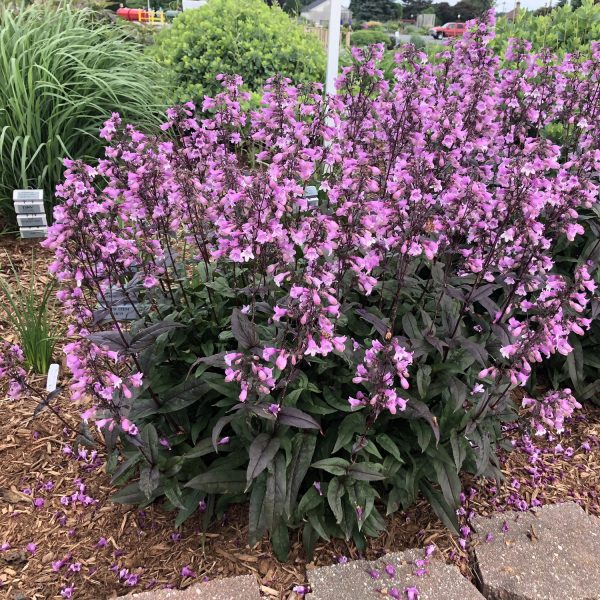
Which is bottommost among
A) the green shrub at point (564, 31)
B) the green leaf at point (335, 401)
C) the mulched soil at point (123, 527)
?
the mulched soil at point (123, 527)

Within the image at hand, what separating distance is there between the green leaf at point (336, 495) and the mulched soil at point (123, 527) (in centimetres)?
46

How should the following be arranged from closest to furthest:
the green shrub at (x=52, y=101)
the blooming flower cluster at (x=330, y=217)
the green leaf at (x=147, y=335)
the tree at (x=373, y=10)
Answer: the blooming flower cluster at (x=330, y=217) → the green leaf at (x=147, y=335) → the green shrub at (x=52, y=101) → the tree at (x=373, y=10)

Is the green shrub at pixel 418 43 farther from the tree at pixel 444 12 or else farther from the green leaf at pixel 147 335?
the tree at pixel 444 12


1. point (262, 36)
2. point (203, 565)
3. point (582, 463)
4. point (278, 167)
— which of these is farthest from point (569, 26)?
point (203, 565)

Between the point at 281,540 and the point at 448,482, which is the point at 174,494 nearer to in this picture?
the point at 281,540

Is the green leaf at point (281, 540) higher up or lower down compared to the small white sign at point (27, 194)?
lower down

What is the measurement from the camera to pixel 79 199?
6.96 ft

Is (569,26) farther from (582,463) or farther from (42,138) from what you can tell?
(42,138)

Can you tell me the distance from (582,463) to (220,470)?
2.21 meters

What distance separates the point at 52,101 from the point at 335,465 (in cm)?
424

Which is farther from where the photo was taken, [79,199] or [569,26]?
[569,26]

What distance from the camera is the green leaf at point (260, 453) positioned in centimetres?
213

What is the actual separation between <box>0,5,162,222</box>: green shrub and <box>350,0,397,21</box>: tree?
4315 centimetres

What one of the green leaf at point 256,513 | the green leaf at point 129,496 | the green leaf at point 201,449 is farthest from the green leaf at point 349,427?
the green leaf at point 129,496
